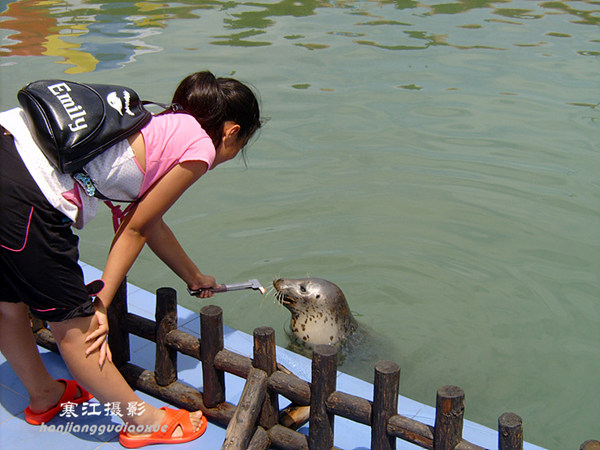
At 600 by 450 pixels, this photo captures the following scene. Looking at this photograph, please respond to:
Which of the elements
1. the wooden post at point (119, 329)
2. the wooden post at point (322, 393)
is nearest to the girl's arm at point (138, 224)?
the wooden post at point (119, 329)

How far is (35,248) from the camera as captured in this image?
2428mm

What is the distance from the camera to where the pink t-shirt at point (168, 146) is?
2.61 metres

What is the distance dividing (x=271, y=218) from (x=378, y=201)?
3.45 feet

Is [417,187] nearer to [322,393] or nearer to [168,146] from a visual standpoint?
[322,393]

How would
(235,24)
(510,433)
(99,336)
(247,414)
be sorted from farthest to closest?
(235,24) < (247,414) < (99,336) < (510,433)

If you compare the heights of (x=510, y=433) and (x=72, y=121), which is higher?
(x=72, y=121)

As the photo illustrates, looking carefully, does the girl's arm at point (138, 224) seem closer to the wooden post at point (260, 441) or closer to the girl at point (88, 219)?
the girl at point (88, 219)

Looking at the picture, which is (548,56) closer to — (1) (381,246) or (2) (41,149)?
(1) (381,246)

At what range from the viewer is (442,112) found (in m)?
8.68

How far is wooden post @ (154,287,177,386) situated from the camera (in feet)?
10.3

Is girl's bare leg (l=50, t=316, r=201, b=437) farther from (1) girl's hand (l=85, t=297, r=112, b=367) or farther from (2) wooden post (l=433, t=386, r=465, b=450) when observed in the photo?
Answer: (2) wooden post (l=433, t=386, r=465, b=450)

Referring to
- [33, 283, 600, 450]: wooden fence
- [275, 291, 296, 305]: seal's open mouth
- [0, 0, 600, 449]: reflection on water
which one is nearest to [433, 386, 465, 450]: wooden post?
[33, 283, 600, 450]: wooden fence

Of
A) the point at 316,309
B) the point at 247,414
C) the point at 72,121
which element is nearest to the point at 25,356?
the point at 247,414

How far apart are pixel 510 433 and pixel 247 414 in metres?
1.05
